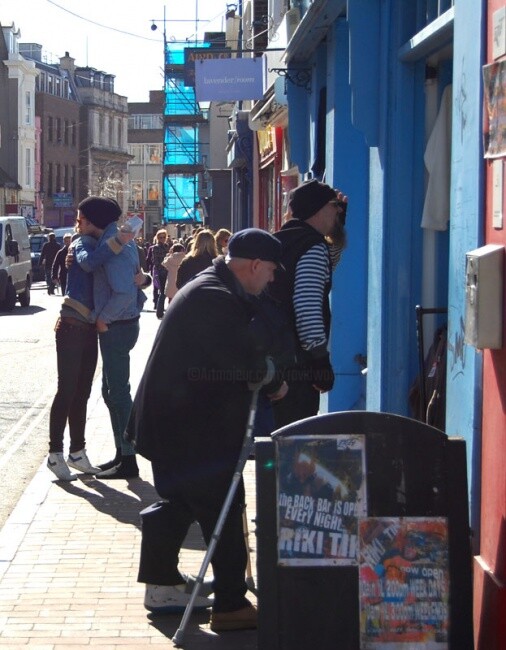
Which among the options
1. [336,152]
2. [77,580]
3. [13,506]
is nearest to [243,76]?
[336,152]

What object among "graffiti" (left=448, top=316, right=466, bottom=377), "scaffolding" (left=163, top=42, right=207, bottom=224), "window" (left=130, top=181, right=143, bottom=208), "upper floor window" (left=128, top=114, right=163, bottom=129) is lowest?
"graffiti" (left=448, top=316, right=466, bottom=377)

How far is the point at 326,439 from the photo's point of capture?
452cm

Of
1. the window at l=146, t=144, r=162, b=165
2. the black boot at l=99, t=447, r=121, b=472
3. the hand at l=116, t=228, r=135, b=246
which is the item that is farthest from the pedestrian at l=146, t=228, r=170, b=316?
the window at l=146, t=144, r=162, b=165

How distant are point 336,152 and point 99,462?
3.18m

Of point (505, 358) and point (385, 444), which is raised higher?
point (505, 358)

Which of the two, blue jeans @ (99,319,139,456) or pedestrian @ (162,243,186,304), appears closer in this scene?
blue jeans @ (99,319,139,456)

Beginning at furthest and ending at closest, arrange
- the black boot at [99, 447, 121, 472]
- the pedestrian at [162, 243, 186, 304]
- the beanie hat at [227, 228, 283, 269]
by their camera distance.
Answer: the pedestrian at [162, 243, 186, 304]
the black boot at [99, 447, 121, 472]
the beanie hat at [227, 228, 283, 269]

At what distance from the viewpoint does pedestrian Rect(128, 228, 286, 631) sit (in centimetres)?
529

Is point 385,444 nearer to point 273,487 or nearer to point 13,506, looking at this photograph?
point 273,487

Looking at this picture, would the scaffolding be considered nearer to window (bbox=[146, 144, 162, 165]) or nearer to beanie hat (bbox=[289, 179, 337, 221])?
beanie hat (bbox=[289, 179, 337, 221])

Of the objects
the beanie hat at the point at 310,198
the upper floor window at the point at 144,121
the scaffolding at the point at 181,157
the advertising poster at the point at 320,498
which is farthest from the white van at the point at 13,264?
the upper floor window at the point at 144,121

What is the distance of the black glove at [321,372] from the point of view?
20.9ft

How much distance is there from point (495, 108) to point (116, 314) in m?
4.41

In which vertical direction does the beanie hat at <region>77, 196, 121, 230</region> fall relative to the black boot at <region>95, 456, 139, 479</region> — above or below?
above
